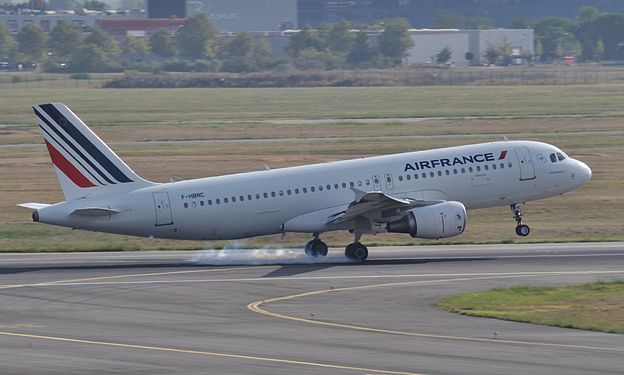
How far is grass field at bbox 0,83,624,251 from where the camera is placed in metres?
60.2

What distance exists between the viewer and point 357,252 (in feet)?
164

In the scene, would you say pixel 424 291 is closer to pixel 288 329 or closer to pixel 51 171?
pixel 288 329

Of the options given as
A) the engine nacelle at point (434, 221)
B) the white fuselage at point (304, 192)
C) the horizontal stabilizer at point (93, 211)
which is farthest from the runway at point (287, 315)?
the horizontal stabilizer at point (93, 211)

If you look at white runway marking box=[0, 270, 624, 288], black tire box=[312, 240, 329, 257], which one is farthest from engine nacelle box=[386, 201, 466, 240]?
white runway marking box=[0, 270, 624, 288]

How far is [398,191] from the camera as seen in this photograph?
5166 cm

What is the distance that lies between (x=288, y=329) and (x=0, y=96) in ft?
461

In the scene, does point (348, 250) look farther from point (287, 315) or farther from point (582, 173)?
point (287, 315)

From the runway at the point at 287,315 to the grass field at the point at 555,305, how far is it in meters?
0.87

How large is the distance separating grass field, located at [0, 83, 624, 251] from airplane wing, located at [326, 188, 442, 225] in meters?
7.06

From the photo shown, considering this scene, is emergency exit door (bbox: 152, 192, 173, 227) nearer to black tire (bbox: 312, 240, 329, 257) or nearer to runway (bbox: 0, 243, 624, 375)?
runway (bbox: 0, 243, 624, 375)

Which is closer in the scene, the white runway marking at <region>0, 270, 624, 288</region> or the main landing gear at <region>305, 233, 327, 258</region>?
the white runway marking at <region>0, 270, 624, 288</region>

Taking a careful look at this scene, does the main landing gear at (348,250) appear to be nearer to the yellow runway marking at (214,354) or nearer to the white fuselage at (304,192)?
the white fuselage at (304,192)

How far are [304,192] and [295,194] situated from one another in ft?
1.22

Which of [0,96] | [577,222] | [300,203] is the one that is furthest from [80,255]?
[0,96]
